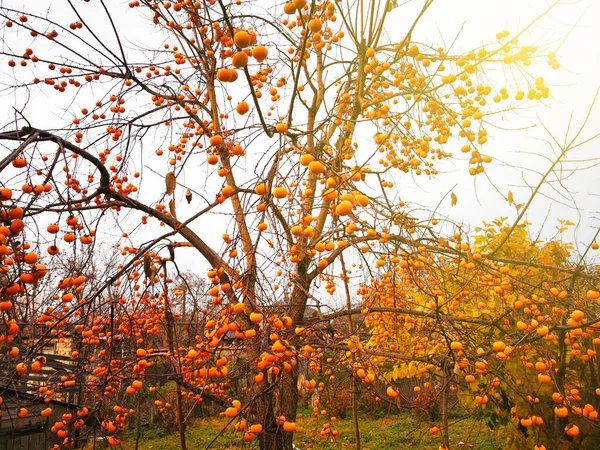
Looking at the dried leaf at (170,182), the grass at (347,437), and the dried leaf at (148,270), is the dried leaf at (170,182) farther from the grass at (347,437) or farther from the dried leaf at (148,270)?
the grass at (347,437)

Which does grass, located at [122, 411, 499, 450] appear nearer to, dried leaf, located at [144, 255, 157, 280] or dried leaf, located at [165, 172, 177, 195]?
dried leaf, located at [144, 255, 157, 280]

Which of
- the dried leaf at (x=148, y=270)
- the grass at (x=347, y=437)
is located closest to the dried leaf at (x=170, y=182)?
the dried leaf at (x=148, y=270)

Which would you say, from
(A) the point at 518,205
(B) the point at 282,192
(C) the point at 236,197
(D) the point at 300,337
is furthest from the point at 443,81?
(C) the point at 236,197

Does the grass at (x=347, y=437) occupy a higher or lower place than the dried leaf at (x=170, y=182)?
lower

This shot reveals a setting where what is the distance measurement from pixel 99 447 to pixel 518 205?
8262 mm

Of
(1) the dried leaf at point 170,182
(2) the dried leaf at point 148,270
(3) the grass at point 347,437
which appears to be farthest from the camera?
(3) the grass at point 347,437

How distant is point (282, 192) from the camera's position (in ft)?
4.87

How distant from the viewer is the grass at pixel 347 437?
7.09 m

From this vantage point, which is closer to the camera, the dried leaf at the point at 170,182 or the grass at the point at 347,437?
the dried leaf at the point at 170,182

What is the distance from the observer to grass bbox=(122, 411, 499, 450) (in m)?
7.09

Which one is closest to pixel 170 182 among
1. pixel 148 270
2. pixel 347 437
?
pixel 148 270

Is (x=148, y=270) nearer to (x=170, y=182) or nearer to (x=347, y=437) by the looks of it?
(x=170, y=182)

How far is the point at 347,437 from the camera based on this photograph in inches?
325

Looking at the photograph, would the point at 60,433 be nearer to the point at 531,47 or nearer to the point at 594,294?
the point at 594,294
